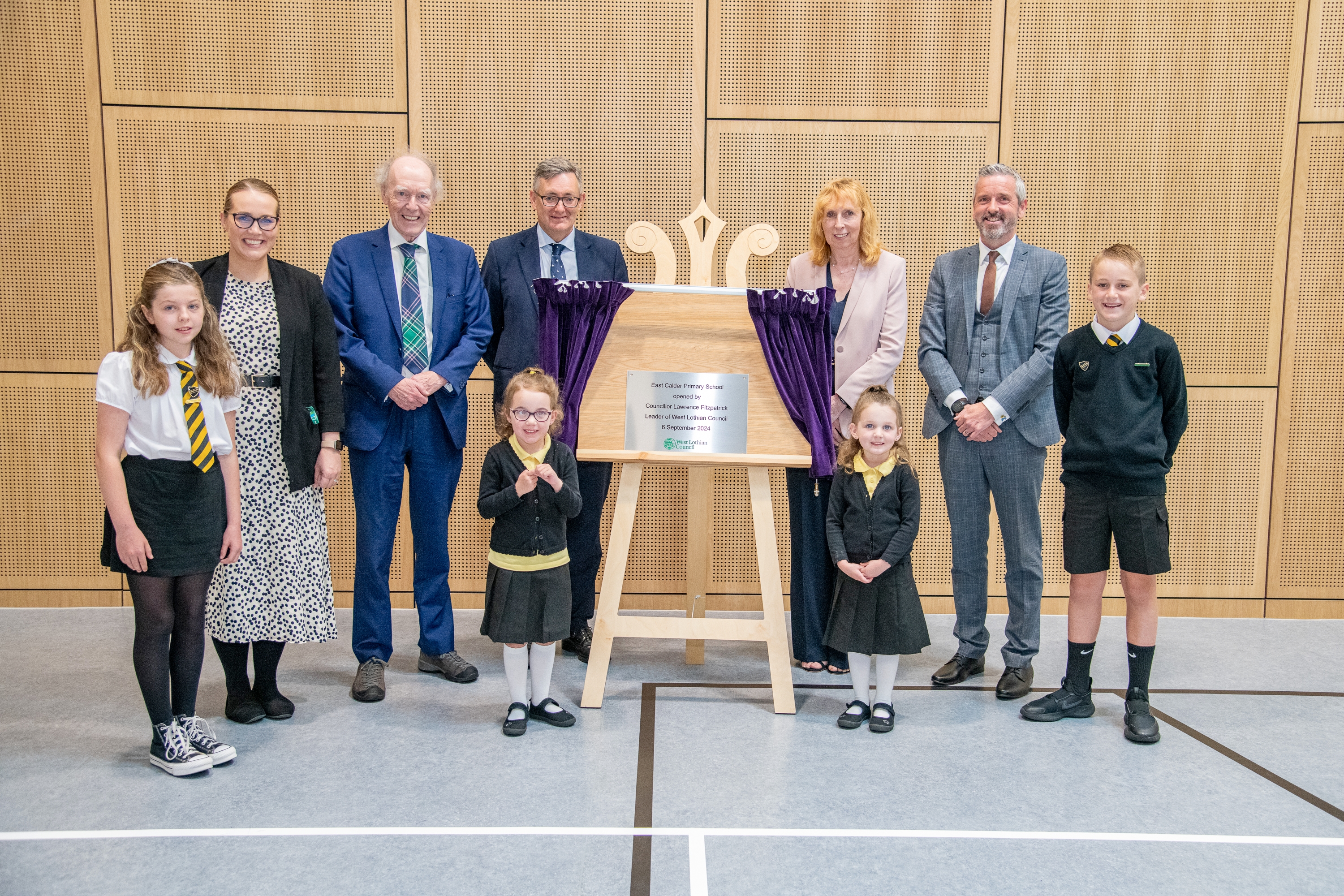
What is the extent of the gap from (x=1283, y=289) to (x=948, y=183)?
5.86 feet

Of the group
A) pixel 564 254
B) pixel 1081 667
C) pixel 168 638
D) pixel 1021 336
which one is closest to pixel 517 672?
pixel 168 638

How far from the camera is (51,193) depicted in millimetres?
4328

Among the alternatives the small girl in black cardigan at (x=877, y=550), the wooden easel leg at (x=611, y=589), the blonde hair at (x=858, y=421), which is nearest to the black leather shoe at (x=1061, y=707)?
the small girl in black cardigan at (x=877, y=550)

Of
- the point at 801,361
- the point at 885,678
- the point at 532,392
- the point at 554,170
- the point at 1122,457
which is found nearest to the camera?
the point at 532,392

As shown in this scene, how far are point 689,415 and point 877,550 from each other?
2.57 feet

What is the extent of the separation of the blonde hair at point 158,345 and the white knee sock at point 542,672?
122 centimetres

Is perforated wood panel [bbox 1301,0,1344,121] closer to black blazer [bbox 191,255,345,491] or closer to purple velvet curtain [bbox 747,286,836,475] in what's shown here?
purple velvet curtain [bbox 747,286,836,475]

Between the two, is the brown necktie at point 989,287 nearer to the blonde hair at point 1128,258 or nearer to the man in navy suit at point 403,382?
the blonde hair at point 1128,258

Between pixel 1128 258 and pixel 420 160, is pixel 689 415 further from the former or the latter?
pixel 1128 258

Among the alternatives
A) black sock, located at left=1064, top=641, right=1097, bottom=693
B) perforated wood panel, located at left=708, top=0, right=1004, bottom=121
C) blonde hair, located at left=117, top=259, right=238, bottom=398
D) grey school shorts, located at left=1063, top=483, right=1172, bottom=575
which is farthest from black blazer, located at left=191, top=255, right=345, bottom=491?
black sock, located at left=1064, top=641, right=1097, bottom=693

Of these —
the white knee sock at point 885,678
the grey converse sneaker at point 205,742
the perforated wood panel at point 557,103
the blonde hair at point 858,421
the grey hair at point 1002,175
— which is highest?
the perforated wood panel at point 557,103

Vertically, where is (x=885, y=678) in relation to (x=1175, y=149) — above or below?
below

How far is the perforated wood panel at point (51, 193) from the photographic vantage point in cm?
427

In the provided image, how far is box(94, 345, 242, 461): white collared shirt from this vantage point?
2369 mm
